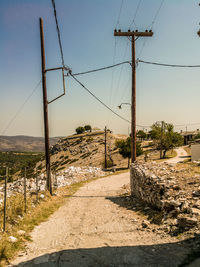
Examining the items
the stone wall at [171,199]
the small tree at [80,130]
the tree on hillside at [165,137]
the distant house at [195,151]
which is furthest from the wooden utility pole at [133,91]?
the small tree at [80,130]

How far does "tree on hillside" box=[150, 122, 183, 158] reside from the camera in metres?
49.6

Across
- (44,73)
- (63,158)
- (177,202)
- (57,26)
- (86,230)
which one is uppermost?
(57,26)

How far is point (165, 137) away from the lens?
165ft

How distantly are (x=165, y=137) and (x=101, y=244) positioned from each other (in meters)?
47.2

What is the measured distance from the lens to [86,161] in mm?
64062

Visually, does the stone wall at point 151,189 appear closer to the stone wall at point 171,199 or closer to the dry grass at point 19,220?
the stone wall at point 171,199

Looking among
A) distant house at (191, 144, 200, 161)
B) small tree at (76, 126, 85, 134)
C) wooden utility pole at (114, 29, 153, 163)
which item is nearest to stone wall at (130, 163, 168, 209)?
wooden utility pole at (114, 29, 153, 163)

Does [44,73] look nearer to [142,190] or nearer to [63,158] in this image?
[142,190]

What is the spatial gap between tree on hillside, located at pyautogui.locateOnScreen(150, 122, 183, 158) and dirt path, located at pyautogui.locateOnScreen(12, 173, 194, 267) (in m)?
42.7

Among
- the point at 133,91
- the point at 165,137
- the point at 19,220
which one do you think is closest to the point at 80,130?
the point at 165,137

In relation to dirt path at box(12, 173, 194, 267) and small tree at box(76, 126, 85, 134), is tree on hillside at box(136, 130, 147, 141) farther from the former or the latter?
dirt path at box(12, 173, 194, 267)

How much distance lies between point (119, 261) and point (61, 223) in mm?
4134

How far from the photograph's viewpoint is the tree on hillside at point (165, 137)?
4959 cm

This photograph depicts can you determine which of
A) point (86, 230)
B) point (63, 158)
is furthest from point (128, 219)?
point (63, 158)
